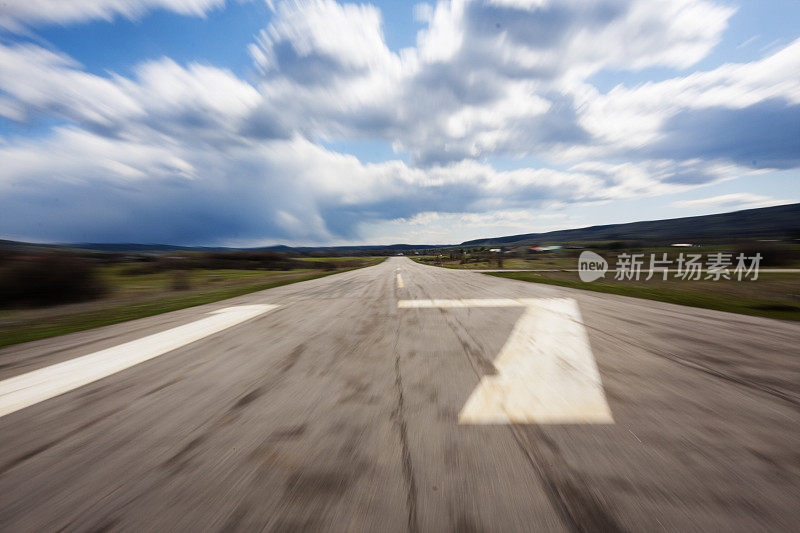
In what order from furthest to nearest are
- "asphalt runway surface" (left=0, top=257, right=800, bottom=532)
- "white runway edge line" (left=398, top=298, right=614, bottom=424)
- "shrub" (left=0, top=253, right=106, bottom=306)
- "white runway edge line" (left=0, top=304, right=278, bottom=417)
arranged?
"shrub" (left=0, top=253, right=106, bottom=306) → "white runway edge line" (left=0, top=304, right=278, bottom=417) → "white runway edge line" (left=398, top=298, right=614, bottom=424) → "asphalt runway surface" (left=0, top=257, right=800, bottom=532)

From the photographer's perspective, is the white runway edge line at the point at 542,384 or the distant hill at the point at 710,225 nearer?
the white runway edge line at the point at 542,384

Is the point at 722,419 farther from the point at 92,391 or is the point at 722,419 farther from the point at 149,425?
the point at 92,391

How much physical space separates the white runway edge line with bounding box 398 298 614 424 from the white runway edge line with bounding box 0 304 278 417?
3.94 meters

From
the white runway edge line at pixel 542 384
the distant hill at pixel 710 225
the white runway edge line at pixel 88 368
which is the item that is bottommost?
the white runway edge line at pixel 88 368

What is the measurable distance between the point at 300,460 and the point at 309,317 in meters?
4.10

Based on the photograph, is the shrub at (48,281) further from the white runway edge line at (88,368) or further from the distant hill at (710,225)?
the distant hill at (710,225)

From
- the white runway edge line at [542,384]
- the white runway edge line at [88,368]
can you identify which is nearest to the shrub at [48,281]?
the white runway edge line at [88,368]

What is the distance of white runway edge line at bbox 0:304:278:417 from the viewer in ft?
8.36

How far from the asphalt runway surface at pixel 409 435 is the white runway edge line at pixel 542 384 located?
2 centimetres

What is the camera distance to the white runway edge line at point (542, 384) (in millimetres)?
2043

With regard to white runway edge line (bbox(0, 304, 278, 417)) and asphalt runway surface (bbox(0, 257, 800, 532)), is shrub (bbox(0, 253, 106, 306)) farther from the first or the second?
white runway edge line (bbox(0, 304, 278, 417))

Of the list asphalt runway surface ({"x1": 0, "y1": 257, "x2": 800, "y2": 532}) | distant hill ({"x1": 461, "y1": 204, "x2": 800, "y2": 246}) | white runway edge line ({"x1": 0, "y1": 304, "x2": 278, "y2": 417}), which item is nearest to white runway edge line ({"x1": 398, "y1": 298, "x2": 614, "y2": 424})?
asphalt runway surface ({"x1": 0, "y1": 257, "x2": 800, "y2": 532})

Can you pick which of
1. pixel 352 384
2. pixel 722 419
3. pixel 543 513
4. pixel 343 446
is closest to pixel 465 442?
pixel 543 513

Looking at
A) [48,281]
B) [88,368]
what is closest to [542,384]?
[88,368]
